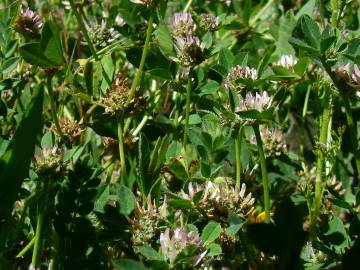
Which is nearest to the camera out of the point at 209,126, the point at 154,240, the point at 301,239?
the point at 301,239

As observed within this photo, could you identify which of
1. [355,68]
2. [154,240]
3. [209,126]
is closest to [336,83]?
[355,68]

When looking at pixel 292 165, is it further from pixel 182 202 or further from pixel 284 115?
pixel 182 202

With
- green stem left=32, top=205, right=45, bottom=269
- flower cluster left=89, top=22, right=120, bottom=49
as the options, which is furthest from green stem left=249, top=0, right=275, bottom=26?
green stem left=32, top=205, right=45, bottom=269

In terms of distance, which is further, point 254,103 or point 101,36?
point 101,36

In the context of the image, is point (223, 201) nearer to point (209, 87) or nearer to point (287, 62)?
point (209, 87)

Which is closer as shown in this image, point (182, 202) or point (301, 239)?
point (301, 239)

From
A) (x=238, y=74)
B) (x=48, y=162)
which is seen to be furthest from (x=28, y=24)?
(x=238, y=74)
